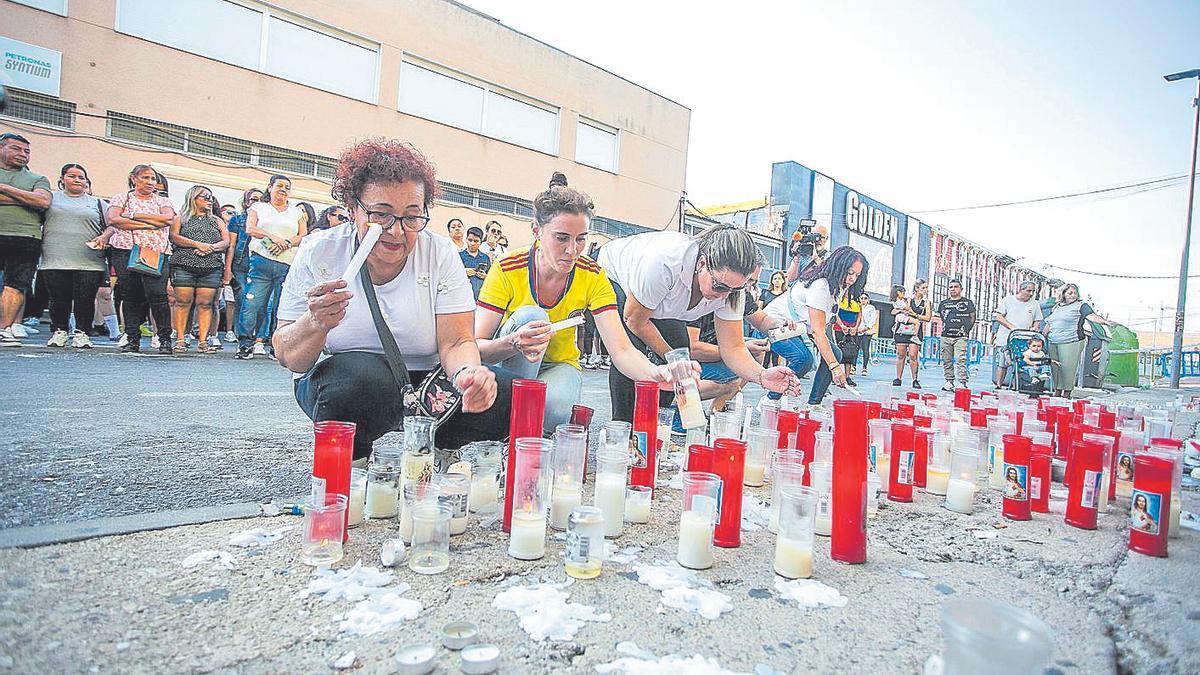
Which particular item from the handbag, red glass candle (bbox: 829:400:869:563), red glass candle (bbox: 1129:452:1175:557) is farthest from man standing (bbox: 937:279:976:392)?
the handbag

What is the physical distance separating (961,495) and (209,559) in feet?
9.61

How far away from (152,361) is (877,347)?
18449 mm

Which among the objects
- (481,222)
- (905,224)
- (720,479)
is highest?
(905,224)

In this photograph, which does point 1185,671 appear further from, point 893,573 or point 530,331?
point 530,331

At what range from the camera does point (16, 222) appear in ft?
20.7

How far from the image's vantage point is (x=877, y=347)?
19.2m

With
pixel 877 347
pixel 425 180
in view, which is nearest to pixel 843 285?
pixel 425 180

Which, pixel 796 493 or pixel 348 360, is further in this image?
pixel 348 360

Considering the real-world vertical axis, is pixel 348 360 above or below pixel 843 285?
below

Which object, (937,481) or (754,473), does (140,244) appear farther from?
(937,481)

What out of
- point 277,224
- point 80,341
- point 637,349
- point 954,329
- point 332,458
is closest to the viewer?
point 332,458

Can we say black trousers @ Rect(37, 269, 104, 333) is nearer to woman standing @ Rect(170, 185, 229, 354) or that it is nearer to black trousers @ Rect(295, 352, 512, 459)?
woman standing @ Rect(170, 185, 229, 354)

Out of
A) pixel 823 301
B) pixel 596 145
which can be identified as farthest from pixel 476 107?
pixel 823 301

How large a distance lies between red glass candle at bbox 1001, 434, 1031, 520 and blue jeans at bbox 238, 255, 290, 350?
24.3ft
